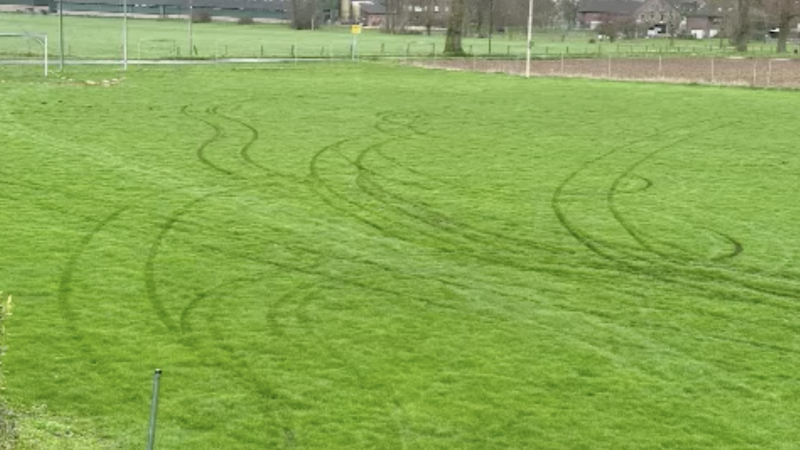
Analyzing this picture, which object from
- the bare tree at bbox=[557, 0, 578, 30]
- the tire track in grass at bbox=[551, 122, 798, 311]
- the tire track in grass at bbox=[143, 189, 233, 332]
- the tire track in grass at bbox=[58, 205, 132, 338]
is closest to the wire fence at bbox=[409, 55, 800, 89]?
the tire track in grass at bbox=[551, 122, 798, 311]

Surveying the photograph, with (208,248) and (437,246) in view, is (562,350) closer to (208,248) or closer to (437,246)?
(437,246)

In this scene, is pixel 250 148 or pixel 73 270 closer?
pixel 73 270

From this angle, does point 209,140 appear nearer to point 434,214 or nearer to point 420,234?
point 434,214

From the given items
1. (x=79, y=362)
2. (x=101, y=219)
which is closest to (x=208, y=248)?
(x=101, y=219)

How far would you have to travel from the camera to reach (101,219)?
20.3 meters

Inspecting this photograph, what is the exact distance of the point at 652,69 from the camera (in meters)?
66.2

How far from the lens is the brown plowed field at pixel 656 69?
5843 cm

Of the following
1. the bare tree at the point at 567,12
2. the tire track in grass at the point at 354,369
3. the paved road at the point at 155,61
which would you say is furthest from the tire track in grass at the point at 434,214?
the bare tree at the point at 567,12

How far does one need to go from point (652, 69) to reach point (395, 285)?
52521mm

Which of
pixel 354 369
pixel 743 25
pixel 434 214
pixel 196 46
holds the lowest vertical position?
pixel 354 369

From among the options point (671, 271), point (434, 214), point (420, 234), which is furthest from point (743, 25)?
point (671, 271)

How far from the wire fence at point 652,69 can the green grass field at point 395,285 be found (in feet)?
83.9

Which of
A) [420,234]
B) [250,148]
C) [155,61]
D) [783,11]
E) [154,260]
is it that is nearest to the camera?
[154,260]

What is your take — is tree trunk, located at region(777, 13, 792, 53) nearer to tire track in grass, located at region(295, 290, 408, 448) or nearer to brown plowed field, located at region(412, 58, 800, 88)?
brown plowed field, located at region(412, 58, 800, 88)
